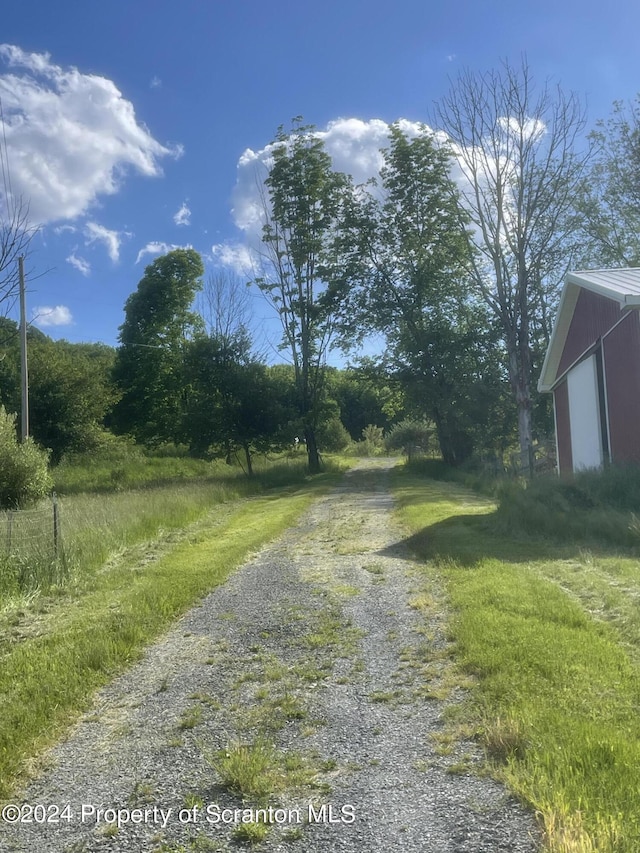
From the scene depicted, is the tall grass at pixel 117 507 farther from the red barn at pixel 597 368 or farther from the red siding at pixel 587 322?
the red siding at pixel 587 322

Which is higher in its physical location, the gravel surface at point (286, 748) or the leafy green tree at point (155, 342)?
the leafy green tree at point (155, 342)

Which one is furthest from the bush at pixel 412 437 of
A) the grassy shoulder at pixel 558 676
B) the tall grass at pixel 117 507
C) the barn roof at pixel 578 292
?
the grassy shoulder at pixel 558 676

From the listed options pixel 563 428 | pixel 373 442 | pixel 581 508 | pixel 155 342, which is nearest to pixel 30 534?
pixel 581 508

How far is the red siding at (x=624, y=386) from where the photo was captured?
14359 mm

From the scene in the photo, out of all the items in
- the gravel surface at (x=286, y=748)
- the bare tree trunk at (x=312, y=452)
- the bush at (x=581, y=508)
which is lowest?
the gravel surface at (x=286, y=748)

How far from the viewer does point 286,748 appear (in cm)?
418

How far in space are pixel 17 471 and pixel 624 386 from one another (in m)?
13.0

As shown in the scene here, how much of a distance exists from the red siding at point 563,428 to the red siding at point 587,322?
92 centimetres

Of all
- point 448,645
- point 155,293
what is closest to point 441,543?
point 448,645

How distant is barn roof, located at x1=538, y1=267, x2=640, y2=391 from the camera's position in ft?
45.7

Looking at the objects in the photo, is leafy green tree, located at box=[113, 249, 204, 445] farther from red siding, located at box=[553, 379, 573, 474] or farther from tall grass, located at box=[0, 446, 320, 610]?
red siding, located at box=[553, 379, 573, 474]

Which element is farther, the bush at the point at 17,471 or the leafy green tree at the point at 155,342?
the leafy green tree at the point at 155,342

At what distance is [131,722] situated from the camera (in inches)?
188

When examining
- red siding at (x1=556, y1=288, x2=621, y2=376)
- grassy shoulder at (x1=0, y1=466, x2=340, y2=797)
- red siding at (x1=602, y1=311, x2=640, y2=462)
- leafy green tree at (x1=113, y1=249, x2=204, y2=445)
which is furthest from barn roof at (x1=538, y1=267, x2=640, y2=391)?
leafy green tree at (x1=113, y1=249, x2=204, y2=445)
